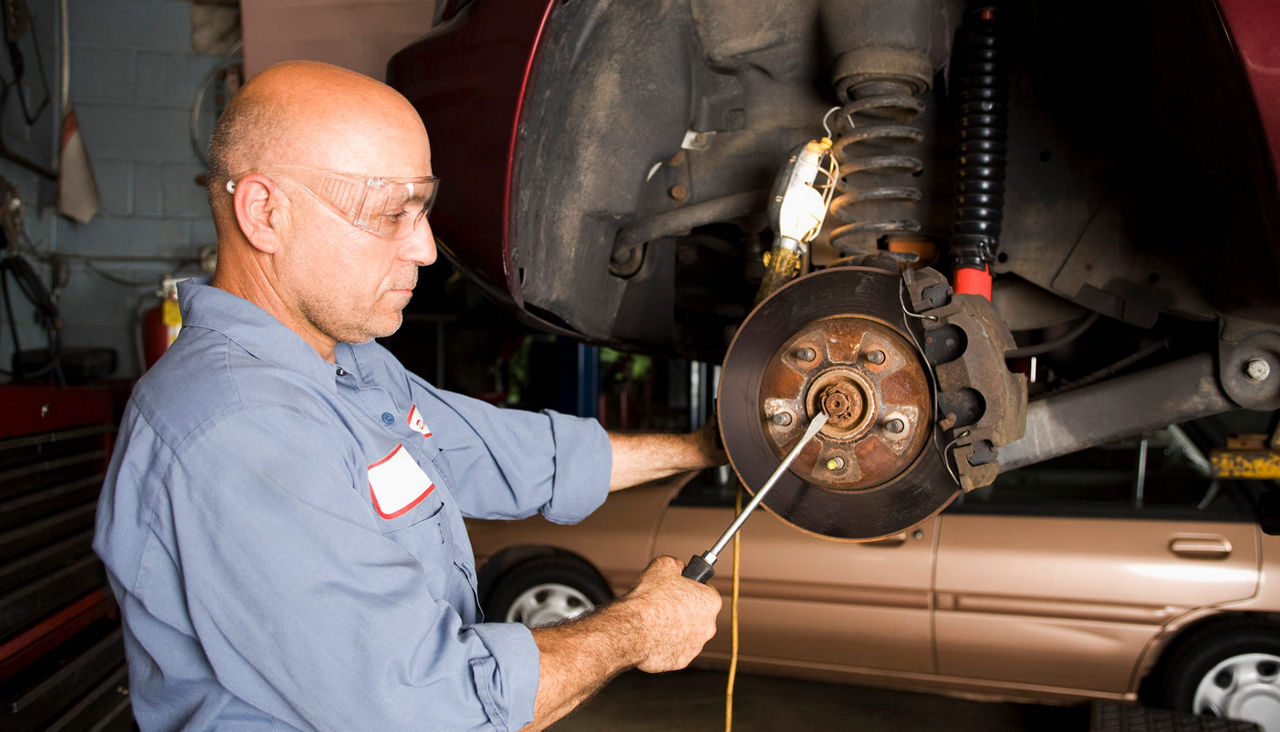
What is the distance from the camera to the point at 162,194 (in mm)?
4422

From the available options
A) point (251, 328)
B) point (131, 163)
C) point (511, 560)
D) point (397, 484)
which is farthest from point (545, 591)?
point (131, 163)

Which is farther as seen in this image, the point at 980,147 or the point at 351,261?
the point at 980,147

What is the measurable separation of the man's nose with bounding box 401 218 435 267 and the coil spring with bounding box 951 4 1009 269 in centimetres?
83

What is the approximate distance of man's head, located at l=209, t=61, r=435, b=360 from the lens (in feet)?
3.38

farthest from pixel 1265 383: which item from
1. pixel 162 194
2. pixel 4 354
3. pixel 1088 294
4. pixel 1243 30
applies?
pixel 162 194

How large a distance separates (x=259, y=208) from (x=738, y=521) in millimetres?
718

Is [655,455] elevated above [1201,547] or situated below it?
above

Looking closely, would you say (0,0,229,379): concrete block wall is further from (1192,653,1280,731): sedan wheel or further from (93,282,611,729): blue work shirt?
(1192,653,1280,731): sedan wheel

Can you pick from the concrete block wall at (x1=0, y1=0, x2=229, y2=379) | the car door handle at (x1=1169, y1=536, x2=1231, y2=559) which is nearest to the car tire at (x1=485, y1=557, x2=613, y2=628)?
the car door handle at (x1=1169, y1=536, x2=1231, y2=559)

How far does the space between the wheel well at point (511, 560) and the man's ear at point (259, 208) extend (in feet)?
7.11

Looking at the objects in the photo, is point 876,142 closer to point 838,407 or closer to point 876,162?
point 876,162

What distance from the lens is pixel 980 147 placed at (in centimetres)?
145

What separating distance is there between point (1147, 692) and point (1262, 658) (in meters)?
0.30

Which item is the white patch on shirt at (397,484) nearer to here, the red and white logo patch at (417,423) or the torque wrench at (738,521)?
the red and white logo patch at (417,423)
